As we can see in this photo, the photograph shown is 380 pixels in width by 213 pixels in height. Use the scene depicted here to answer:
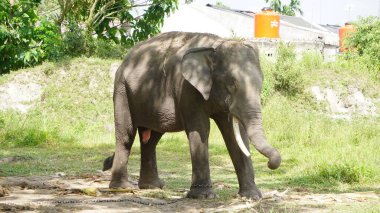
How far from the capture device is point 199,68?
8406mm

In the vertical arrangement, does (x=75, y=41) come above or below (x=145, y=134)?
above

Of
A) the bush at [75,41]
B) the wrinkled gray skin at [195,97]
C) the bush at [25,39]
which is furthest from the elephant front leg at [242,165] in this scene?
the bush at [75,41]

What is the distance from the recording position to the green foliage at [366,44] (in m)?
25.3

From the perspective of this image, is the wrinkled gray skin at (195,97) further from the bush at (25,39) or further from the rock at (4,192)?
the bush at (25,39)

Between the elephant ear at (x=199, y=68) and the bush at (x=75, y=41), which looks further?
the bush at (x=75, y=41)

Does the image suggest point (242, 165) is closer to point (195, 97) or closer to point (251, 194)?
point (251, 194)

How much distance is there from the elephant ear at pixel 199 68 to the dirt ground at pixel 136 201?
1.28 meters

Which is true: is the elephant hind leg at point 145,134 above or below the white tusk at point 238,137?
below

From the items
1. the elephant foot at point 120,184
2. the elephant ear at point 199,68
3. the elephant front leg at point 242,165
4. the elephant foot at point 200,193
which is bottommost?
the elephant foot at point 120,184

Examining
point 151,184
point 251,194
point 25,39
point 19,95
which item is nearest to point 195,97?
Answer: point 251,194

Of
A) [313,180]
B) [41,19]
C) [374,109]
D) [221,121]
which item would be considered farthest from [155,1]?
[221,121]

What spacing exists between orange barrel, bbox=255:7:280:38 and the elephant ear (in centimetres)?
3060

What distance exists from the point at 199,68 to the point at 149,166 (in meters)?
2.15

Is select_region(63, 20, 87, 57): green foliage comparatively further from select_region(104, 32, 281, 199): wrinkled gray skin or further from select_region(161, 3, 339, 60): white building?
select_region(161, 3, 339, 60): white building
